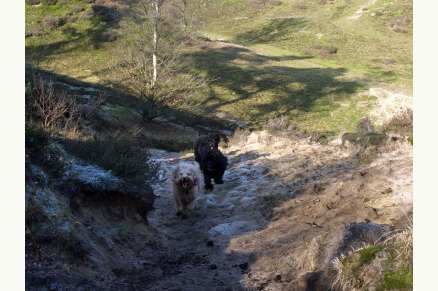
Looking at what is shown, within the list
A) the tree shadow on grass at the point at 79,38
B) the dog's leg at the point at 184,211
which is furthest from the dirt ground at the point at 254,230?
the tree shadow on grass at the point at 79,38

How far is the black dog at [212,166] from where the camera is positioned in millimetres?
11258

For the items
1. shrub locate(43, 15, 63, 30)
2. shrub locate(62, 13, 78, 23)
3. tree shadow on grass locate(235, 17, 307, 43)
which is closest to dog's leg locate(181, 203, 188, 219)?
shrub locate(43, 15, 63, 30)

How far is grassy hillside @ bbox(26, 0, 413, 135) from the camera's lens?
3244cm

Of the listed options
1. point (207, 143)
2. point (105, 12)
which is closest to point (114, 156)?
point (207, 143)

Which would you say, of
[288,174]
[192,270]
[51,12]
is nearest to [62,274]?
[192,270]

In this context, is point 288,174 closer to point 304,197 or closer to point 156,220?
point 304,197

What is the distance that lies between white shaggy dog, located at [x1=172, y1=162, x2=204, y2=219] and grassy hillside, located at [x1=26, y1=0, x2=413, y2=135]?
15563 mm

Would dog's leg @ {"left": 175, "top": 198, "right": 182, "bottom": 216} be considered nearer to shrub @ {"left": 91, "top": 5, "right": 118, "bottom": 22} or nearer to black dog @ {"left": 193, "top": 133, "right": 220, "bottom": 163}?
black dog @ {"left": 193, "top": 133, "right": 220, "bottom": 163}

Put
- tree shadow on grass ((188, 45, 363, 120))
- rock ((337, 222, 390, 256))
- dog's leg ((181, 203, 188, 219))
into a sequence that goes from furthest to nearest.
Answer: tree shadow on grass ((188, 45, 363, 120))
dog's leg ((181, 203, 188, 219))
rock ((337, 222, 390, 256))

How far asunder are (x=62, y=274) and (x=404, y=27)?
52.0 metres

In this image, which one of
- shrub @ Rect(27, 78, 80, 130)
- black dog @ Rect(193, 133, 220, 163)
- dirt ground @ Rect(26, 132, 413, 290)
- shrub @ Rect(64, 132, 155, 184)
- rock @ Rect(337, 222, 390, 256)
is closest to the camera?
rock @ Rect(337, 222, 390, 256)

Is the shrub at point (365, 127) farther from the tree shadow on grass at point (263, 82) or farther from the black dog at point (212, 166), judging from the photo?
the tree shadow on grass at point (263, 82)

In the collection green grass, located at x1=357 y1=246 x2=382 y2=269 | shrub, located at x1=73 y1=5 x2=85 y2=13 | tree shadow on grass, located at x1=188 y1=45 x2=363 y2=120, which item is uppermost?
shrub, located at x1=73 y1=5 x2=85 y2=13

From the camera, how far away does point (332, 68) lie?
42250 millimetres
